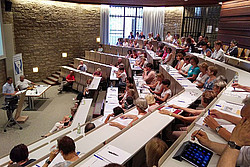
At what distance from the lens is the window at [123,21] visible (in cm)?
1447

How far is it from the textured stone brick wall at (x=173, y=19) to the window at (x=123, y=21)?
1.98 metres

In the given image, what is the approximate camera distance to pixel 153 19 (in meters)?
14.1

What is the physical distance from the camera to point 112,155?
1.96 meters

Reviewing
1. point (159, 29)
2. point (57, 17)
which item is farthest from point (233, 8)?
point (57, 17)

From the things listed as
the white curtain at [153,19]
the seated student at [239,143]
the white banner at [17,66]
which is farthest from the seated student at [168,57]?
the white curtain at [153,19]

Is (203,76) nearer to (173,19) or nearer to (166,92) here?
(166,92)

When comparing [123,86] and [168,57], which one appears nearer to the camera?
[168,57]

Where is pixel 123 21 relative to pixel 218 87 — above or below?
above

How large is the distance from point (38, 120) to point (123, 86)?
10.6 ft

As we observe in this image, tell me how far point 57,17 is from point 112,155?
Result: 11.5 m

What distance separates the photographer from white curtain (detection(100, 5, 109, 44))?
45.6 feet

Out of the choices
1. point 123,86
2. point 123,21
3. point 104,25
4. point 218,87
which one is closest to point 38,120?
point 123,86

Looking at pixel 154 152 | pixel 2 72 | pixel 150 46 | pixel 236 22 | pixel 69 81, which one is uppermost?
pixel 236 22

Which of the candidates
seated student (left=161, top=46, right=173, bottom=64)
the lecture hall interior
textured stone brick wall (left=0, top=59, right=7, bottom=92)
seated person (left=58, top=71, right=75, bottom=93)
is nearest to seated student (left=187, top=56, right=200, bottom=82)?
the lecture hall interior
